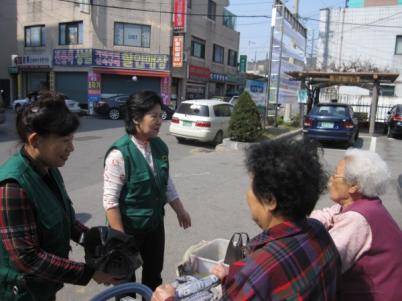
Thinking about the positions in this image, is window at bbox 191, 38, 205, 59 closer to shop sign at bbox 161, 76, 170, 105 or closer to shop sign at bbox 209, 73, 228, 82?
shop sign at bbox 209, 73, 228, 82

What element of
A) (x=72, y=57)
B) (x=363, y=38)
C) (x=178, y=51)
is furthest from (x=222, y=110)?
(x=363, y=38)

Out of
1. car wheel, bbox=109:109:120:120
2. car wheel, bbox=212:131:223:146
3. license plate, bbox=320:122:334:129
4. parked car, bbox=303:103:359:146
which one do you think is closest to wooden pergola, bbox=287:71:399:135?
parked car, bbox=303:103:359:146

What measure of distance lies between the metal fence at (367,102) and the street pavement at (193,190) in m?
12.1

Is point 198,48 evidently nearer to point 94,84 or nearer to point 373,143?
point 94,84

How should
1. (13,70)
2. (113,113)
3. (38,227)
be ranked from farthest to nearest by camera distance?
(13,70) < (113,113) < (38,227)

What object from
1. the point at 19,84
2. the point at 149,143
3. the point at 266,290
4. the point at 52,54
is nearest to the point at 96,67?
the point at 52,54

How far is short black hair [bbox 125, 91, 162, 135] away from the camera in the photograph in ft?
9.04

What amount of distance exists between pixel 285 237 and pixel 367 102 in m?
26.9

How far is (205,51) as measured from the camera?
31.9m

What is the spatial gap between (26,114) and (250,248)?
1.11 m

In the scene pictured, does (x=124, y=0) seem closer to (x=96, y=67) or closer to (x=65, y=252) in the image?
(x=96, y=67)

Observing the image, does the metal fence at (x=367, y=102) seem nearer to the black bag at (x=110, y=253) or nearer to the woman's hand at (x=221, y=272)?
the woman's hand at (x=221, y=272)

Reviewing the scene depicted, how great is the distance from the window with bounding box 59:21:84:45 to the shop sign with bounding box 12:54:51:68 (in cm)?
161

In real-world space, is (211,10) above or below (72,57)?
above
